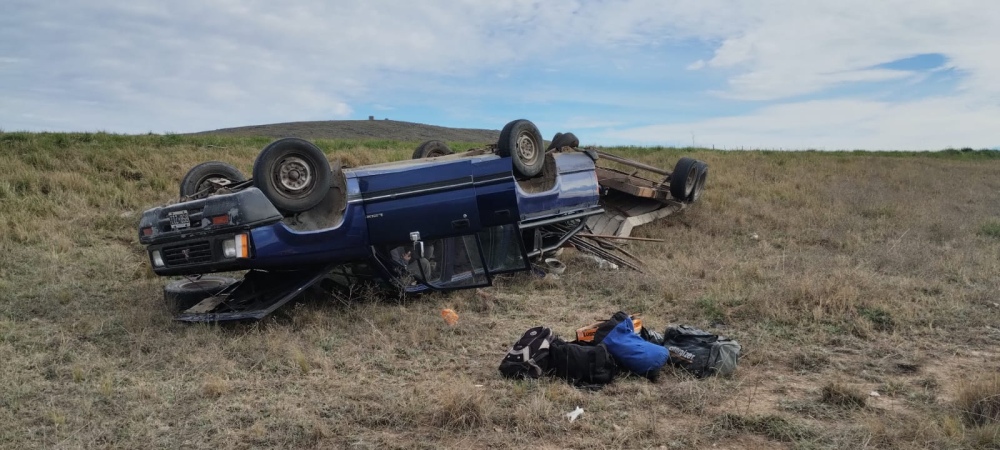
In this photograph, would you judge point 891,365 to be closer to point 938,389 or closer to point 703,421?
point 938,389

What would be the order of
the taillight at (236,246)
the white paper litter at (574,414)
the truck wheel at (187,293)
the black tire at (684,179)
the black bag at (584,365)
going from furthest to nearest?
the black tire at (684,179) → the truck wheel at (187,293) → the taillight at (236,246) → the black bag at (584,365) → the white paper litter at (574,414)

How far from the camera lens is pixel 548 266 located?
8391 mm

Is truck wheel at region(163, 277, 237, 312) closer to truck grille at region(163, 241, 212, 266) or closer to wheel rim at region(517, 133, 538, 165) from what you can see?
truck grille at region(163, 241, 212, 266)

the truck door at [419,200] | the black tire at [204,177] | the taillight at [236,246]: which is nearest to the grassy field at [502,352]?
the taillight at [236,246]

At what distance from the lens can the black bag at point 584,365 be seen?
4.47 meters

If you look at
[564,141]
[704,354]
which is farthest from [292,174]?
[564,141]

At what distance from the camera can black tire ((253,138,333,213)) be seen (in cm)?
584

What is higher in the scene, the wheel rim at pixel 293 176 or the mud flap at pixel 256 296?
the wheel rim at pixel 293 176

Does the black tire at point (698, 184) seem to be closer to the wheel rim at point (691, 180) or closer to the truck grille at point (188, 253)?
the wheel rim at point (691, 180)

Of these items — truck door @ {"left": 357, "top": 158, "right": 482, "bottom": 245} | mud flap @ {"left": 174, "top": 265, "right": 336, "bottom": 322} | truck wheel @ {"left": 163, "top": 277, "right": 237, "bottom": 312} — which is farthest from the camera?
truck wheel @ {"left": 163, "top": 277, "right": 237, "bottom": 312}

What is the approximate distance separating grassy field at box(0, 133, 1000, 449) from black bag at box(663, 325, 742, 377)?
0.43 feet

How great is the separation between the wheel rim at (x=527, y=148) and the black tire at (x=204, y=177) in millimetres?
2977

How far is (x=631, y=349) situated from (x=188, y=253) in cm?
381

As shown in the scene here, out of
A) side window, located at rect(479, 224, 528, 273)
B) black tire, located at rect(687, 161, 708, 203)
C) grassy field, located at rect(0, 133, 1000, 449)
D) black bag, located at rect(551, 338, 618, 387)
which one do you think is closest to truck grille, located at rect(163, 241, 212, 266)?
grassy field, located at rect(0, 133, 1000, 449)
